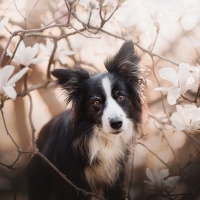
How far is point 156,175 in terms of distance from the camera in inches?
47.9

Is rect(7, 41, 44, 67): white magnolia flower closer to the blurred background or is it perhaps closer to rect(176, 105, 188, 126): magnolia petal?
the blurred background

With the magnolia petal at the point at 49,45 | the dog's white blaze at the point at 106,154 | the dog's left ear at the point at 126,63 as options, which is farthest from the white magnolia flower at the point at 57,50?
the dog's white blaze at the point at 106,154

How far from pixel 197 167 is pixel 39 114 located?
778 millimetres

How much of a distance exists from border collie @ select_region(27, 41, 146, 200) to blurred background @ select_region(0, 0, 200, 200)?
8 centimetres

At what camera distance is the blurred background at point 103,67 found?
1.30 meters

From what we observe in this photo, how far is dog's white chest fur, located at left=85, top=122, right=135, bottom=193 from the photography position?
1271 mm

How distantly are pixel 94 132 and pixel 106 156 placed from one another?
0.14 metres

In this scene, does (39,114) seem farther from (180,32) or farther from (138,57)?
(180,32)

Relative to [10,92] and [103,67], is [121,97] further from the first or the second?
[10,92]

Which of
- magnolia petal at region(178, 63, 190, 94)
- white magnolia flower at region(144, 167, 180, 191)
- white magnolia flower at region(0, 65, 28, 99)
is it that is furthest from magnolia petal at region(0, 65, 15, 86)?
white magnolia flower at region(144, 167, 180, 191)

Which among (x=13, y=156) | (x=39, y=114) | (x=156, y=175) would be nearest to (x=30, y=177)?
(x=13, y=156)

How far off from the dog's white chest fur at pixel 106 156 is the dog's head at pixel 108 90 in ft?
0.30

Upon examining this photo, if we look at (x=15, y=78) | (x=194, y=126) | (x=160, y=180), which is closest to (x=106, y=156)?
(x=160, y=180)

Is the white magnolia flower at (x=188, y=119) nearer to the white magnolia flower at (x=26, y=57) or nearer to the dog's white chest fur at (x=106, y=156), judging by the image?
the dog's white chest fur at (x=106, y=156)
